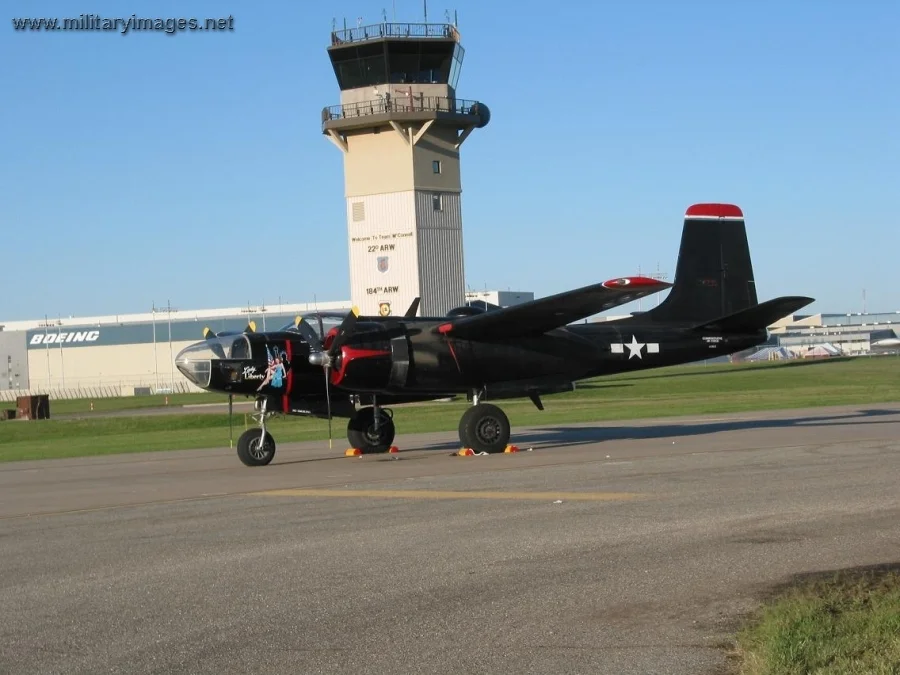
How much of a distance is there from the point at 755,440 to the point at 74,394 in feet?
288

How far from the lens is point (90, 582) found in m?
9.09

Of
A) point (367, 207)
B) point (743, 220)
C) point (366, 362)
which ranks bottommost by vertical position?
point (366, 362)

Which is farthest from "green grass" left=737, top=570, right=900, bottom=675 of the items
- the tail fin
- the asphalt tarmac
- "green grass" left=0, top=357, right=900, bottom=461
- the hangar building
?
the hangar building

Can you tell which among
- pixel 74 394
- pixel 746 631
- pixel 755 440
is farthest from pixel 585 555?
pixel 74 394

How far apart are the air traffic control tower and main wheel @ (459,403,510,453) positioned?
3899 cm

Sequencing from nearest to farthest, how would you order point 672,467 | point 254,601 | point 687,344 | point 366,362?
point 254,601
point 672,467
point 366,362
point 687,344

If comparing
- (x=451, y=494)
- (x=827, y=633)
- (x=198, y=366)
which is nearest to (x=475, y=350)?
(x=198, y=366)

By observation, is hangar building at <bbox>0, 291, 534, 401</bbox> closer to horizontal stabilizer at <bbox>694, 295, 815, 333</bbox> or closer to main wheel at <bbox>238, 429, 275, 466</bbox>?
horizontal stabilizer at <bbox>694, 295, 815, 333</bbox>

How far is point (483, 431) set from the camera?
69.0 feet

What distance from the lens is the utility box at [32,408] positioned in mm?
50656

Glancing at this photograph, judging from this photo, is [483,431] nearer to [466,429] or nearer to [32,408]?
[466,429]

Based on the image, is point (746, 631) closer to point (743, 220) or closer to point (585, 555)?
point (585, 555)

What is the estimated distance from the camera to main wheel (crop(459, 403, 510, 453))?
2094 centimetres

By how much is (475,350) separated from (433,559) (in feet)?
39.2
